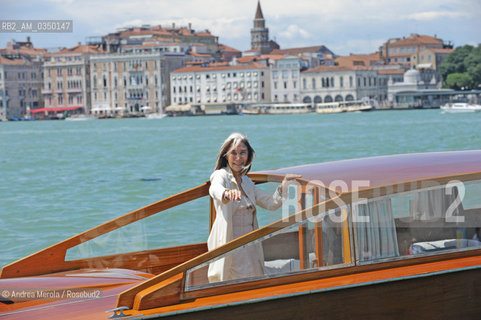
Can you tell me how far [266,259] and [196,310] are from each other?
1.52 ft

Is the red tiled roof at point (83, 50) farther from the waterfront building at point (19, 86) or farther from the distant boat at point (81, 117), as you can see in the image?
the distant boat at point (81, 117)

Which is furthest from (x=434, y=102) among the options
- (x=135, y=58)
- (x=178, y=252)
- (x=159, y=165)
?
(x=178, y=252)

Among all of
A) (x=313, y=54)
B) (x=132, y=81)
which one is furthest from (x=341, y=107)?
(x=132, y=81)

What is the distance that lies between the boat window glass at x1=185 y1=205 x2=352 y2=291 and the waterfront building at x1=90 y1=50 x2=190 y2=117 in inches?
4288

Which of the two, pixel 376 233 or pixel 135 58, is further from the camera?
pixel 135 58

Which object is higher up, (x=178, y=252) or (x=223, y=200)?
(x=223, y=200)

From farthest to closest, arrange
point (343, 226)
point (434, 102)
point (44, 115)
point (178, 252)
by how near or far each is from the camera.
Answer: point (44, 115) < point (434, 102) < point (178, 252) < point (343, 226)

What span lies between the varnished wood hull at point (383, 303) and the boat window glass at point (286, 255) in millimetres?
144

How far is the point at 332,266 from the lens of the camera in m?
4.27

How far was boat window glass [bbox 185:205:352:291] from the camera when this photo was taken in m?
4.09

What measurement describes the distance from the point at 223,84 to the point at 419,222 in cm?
10720

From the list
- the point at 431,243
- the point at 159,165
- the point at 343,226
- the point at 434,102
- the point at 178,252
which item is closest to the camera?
the point at 343,226

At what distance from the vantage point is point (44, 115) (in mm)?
119812

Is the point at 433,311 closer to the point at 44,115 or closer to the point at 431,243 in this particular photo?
the point at 431,243
